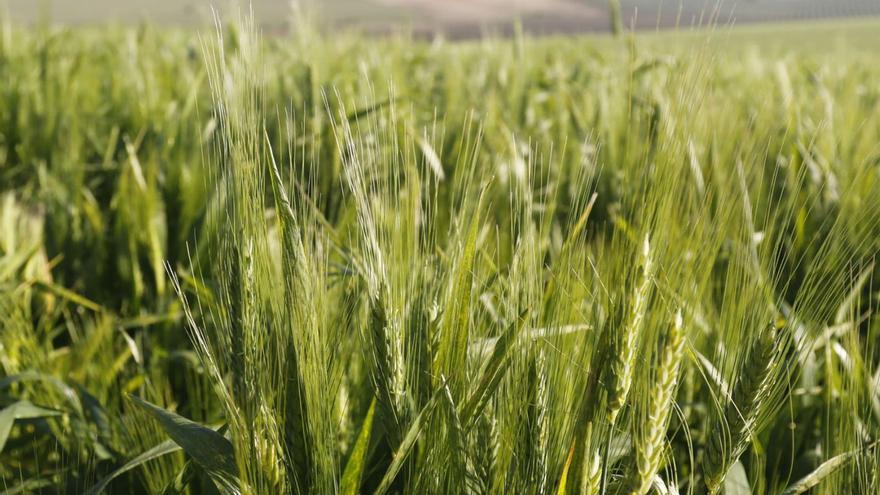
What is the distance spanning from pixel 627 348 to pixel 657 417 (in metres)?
0.05

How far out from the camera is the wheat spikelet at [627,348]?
54 cm

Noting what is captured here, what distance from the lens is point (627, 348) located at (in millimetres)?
537

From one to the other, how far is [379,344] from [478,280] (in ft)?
0.36

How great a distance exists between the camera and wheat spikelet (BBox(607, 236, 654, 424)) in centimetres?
54

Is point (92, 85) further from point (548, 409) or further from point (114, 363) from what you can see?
point (548, 409)

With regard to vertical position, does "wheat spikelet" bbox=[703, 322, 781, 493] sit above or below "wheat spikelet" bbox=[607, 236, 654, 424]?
below

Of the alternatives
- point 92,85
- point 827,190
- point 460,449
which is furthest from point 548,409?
point 92,85

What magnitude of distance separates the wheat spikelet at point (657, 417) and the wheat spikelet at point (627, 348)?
2 cm

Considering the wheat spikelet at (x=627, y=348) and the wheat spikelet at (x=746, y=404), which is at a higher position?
the wheat spikelet at (x=627, y=348)

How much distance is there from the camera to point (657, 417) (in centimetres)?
54

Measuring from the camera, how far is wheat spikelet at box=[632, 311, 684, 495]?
21.0 inches

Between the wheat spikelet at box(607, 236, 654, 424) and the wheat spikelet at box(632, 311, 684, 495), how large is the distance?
0.02 metres

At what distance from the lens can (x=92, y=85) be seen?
277 centimetres

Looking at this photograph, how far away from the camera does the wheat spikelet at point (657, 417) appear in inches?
21.0
